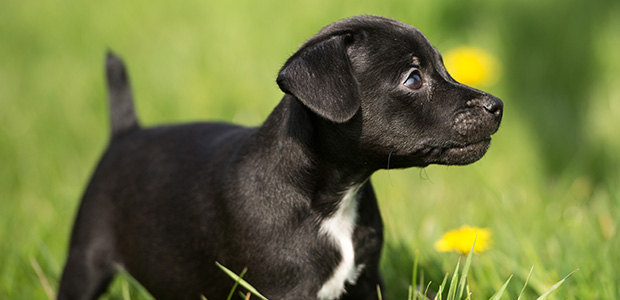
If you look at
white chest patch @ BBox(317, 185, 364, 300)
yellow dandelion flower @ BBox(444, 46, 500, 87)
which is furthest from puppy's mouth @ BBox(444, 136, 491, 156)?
yellow dandelion flower @ BBox(444, 46, 500, 87)

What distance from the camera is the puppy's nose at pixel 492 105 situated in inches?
111

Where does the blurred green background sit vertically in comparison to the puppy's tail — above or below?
below

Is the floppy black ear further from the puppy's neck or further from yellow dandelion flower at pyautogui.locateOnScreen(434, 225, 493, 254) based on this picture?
yellow dandelion flower at pyautogui.locateOnScreen(434, 225, 493, 254)

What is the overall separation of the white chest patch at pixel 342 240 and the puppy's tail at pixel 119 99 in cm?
154

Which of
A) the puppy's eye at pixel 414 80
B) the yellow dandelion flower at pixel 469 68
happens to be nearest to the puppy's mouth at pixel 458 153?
the puppy's eye at pixel 414 80

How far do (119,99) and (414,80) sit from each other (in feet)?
6.27

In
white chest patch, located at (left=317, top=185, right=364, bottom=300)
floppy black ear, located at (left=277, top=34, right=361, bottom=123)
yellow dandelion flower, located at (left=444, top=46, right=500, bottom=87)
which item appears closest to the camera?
floppy black ear, located at (left=277, top=34, right=361, bottom=123)

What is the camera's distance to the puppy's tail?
13.2 feet

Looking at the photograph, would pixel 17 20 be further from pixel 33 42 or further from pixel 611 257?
pixel 611 257

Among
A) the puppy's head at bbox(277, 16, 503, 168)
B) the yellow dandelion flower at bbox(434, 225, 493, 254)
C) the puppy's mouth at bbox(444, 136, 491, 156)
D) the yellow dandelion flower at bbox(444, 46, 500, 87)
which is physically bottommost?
the yellow dandelion flower at bbox(434, 225, 493, 254)

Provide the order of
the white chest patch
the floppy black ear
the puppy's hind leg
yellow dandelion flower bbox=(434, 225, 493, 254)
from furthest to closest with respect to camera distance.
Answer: the puppy's hind leg → yellow dandelion flower bbox=(434, 225, 493, 254) → the white chest patch → the floppy black ear

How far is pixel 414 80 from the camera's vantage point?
2.84 meters

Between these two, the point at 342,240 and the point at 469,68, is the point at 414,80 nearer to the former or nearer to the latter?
the point at 342,240

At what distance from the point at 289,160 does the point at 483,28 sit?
172 inches
